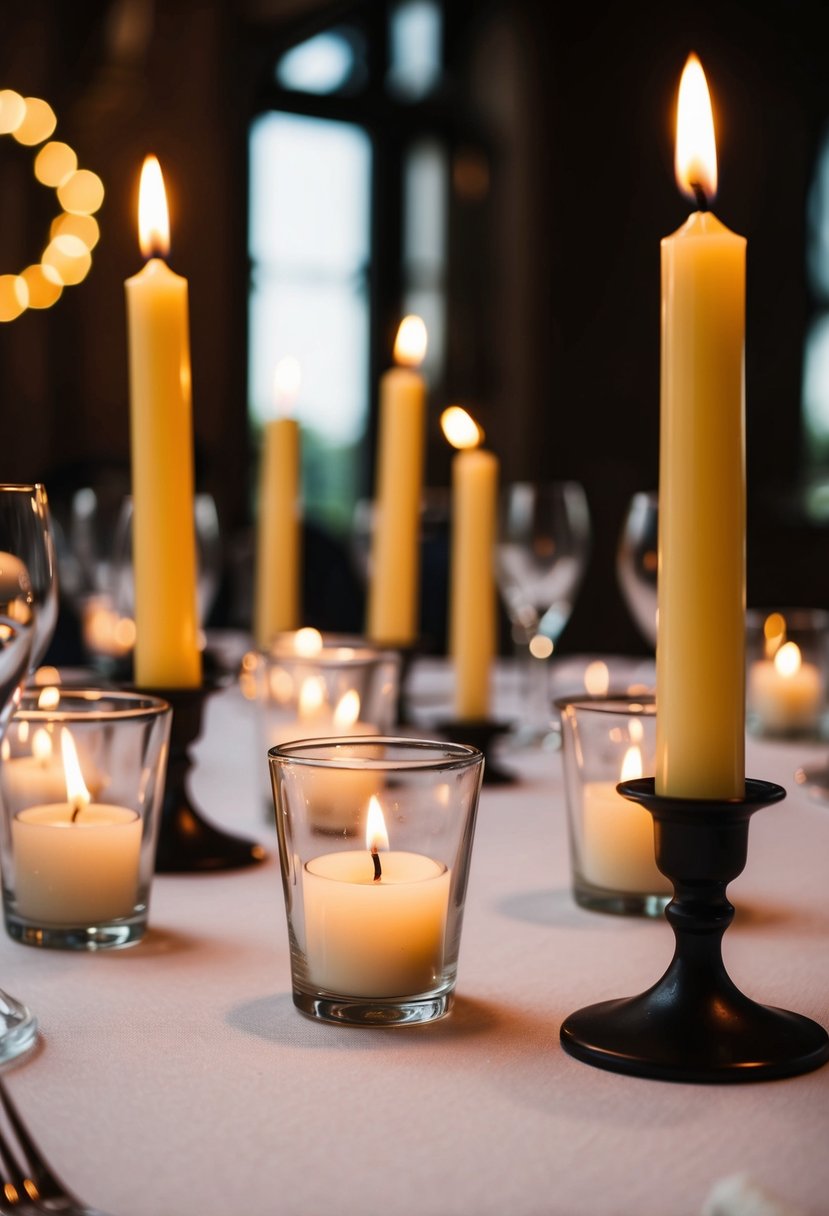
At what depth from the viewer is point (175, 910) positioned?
0.79 metres

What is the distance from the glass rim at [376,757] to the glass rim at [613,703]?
0.45 ft

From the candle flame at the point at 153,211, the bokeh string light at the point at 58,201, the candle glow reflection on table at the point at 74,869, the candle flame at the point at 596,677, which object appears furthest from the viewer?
the bokeh string light at the point at 58,201

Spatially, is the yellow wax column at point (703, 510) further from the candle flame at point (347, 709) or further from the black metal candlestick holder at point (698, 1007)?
the candle flame at point (347, 709)

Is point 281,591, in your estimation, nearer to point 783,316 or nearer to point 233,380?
point 233,380

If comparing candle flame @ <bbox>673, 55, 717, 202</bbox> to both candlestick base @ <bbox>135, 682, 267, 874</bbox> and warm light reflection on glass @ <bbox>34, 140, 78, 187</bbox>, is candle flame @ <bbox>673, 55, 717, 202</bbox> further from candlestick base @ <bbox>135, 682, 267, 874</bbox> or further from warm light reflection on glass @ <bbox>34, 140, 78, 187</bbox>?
warm light reflection on glass @ <bbox>34, 140, 78, 187</bbox>

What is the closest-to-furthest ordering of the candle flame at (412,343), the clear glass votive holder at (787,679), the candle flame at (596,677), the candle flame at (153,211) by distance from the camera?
the candle flame at (153,211) < the candle flame at (412,343) < the clear glass votive holder at (787,679) < the candle flame at (596,677)

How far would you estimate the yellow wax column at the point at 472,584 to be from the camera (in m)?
1.18

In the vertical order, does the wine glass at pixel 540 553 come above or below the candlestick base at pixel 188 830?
Answer: above

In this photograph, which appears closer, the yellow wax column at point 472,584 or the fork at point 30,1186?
the fork at point 30,1186

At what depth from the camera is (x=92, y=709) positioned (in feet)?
2.63

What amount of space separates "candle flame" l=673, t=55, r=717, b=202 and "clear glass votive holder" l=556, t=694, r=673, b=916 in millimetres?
306

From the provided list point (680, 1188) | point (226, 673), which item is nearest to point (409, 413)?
point (226, 673)

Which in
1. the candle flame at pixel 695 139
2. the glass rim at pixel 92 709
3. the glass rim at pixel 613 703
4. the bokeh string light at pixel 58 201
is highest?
the bokeh string light at pixel 58 201

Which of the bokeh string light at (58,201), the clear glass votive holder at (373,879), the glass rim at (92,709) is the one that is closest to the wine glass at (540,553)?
the glass rim at (92,709)
